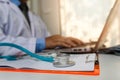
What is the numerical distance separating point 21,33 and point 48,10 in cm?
74

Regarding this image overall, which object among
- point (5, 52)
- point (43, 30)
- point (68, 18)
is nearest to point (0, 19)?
point (5, 52)

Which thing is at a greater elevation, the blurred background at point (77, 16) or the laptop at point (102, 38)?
the blurred background at point (77, 16)

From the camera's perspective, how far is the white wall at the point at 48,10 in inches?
76.0

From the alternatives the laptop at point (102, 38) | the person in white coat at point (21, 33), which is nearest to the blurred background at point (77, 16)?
the person in white coat at point (21, 33)

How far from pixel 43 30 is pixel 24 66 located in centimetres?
102

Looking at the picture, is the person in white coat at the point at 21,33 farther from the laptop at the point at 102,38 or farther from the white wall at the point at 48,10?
the white wall at the point at 48,10

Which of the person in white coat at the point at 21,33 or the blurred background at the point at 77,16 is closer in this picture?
the person in white coat at the point at 21,33

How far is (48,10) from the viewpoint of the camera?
6.38 feet

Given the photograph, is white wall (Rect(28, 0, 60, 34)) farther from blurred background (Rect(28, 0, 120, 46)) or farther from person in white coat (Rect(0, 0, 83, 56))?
person in white coat (Rect(0, 0, 83, 56))

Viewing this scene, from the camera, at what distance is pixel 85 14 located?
191 centimetres

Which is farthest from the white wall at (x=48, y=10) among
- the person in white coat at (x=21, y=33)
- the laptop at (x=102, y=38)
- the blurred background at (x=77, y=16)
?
the laptop at (x=102, y=38)

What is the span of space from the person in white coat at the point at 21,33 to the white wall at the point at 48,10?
1.08 ft

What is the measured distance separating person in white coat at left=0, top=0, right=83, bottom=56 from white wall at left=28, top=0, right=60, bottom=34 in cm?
33

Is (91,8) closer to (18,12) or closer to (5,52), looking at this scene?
(18,12)
